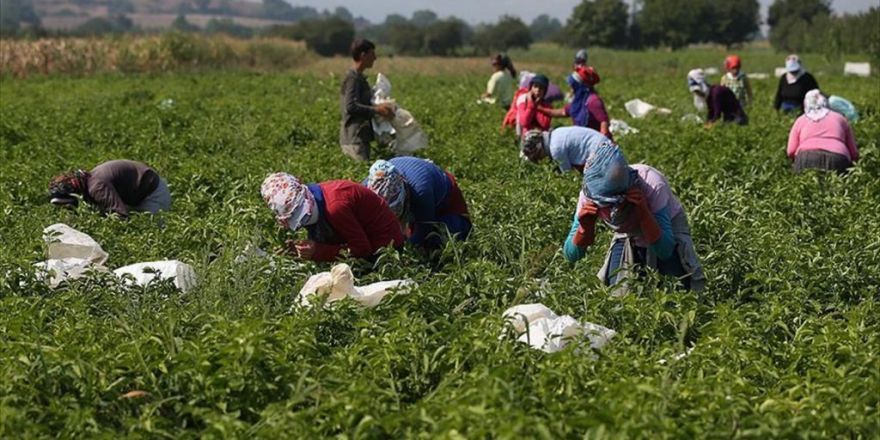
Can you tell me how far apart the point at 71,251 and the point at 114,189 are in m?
1.35

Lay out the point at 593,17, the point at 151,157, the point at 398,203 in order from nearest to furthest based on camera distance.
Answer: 1. the point at 398,203
2. the point at 151,157
3. the point at 593,17

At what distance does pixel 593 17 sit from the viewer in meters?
101

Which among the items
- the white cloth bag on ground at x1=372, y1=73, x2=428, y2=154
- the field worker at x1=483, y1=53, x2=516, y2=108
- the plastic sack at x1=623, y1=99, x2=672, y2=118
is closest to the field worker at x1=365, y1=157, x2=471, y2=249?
the white cloth bag on ground at x1=372, y1=73, x2=428, y2=154

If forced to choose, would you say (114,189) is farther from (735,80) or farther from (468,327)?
(735,80)

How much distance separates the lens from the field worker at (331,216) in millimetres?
6016

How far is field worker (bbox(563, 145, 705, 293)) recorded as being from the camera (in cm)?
538

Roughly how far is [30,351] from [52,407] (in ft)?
1.62

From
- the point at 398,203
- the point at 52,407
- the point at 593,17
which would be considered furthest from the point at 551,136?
the point at 593,17

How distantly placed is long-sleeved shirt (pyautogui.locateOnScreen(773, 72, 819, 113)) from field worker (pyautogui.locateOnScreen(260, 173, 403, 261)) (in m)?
9.44

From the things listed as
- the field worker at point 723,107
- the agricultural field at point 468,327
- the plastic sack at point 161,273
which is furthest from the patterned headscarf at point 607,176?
the field worker at point 723,107

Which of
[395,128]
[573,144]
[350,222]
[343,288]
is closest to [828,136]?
[573,144]

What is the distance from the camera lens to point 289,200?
5980 mm

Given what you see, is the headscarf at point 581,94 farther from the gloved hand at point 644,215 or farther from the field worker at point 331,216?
the gloved hand at point 644,215

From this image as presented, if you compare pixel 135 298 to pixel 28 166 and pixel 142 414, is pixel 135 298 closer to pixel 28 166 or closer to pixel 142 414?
pixel 142 414
